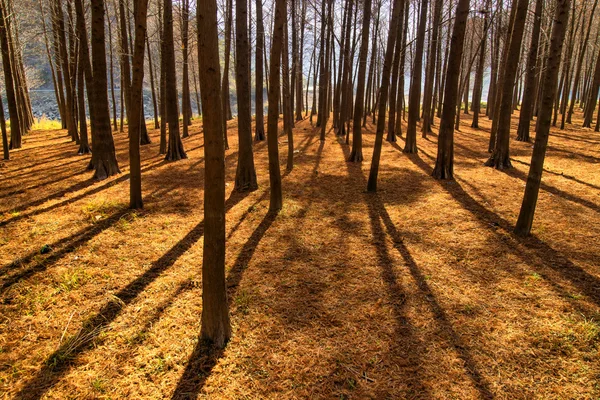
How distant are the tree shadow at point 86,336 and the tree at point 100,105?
538 centimetres

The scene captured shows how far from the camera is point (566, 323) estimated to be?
337 cm

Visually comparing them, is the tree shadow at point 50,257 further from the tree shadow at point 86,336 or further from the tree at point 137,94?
the tree shadow at point 86,336

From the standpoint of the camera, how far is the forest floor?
2812 millimetres

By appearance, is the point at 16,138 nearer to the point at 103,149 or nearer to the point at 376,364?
the point at 103,149

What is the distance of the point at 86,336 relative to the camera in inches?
128

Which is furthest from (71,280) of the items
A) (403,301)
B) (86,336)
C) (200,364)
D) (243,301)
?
(403,301)

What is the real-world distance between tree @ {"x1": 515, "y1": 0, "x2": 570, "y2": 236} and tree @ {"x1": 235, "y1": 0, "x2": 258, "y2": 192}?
5.63 meters

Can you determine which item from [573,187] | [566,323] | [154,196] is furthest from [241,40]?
[573,187]

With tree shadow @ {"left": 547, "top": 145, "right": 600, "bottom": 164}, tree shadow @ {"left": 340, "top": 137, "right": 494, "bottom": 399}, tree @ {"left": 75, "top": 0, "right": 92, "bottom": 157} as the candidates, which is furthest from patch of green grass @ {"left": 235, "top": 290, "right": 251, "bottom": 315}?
tree shadow @ {"left": 547, "top": 145, "right": 600, "bottom": 164}

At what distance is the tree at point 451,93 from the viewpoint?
7.99 metres

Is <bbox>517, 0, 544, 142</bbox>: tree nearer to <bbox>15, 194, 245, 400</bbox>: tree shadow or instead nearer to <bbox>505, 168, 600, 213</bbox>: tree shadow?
<bbox>505, 168, 600, 213</bbox>: tree shadow

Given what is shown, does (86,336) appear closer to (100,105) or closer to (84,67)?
(100,105)

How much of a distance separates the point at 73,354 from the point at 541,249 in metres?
6.16

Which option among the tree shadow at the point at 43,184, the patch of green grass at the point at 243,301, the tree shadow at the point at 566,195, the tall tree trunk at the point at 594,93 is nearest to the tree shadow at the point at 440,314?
the patch of green grass at the point at 243,301
